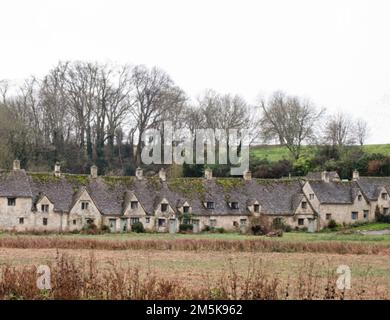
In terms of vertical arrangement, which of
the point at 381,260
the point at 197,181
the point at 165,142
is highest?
the point at 165,142

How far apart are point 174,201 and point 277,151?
142 feet

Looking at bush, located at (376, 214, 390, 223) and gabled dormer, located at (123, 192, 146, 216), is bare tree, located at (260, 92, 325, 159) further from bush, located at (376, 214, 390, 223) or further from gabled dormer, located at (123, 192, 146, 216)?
gabled dormer, located at (123, 192, 146, 216)

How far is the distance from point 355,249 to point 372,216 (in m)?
40.0

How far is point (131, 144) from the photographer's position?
91.5m

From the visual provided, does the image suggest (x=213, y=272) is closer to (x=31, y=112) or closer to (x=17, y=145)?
(x=17, y=145)

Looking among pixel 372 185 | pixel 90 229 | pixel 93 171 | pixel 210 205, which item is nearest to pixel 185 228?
pixel 210 205

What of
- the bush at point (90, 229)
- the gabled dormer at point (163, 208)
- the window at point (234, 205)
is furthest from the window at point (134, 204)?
the window at point (234, 205)

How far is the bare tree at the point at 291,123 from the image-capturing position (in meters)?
103

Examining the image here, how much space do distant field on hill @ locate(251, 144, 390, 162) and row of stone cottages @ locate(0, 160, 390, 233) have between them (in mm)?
22679

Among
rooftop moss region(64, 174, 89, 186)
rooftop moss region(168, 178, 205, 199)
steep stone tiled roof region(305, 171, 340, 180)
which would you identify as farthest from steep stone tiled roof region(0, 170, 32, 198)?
steep stone tiled roof region(305, 171, 340, 180)

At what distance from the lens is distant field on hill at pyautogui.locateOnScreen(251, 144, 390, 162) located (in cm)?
10489

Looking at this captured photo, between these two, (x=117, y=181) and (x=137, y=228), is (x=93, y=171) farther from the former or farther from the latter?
(x=137, y=228)

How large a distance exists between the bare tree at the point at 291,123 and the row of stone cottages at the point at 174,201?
68.7ft
